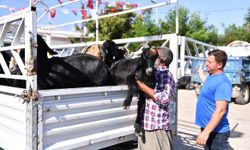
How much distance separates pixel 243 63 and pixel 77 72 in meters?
8.94

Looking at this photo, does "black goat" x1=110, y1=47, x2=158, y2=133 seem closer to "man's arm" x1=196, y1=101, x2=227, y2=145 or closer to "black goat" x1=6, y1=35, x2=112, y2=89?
"black goat" x1=6, y1=35, x2=112, y2=89

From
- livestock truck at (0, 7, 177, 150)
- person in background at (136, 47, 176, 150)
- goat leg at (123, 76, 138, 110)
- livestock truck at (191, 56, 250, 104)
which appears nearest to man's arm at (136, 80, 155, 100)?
person in background at (136, 47, 176, 150)

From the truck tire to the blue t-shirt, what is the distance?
853 centimetres

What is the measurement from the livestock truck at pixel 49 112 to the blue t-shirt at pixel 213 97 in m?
0.75

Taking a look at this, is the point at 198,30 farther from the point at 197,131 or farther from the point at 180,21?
the point at 197,131

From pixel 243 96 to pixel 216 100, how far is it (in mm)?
9091

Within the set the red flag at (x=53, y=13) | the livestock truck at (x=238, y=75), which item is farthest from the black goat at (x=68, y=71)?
the livestock truck at (x=238, y=75)

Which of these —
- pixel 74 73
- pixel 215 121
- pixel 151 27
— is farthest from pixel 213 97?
pixel 151 27

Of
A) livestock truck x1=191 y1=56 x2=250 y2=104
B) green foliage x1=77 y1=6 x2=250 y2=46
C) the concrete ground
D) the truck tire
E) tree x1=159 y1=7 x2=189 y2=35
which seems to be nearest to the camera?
the concrete ground

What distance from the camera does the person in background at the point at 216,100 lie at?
246 cm

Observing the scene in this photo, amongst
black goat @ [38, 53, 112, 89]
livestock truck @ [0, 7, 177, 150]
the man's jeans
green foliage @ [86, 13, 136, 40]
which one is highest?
green foliage @ [86, 13, 136, 40]

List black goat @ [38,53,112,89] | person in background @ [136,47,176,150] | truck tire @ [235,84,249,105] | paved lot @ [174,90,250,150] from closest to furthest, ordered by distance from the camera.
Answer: person in background @ [136,47,176,150], black goat @ [38,53,112,89], paved lot @ [174,90,250,150], truck tire @ [235,84,249,105]

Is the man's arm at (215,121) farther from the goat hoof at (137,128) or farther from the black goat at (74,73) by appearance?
the black goat at (74,73)

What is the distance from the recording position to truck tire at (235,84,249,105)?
1059cm
